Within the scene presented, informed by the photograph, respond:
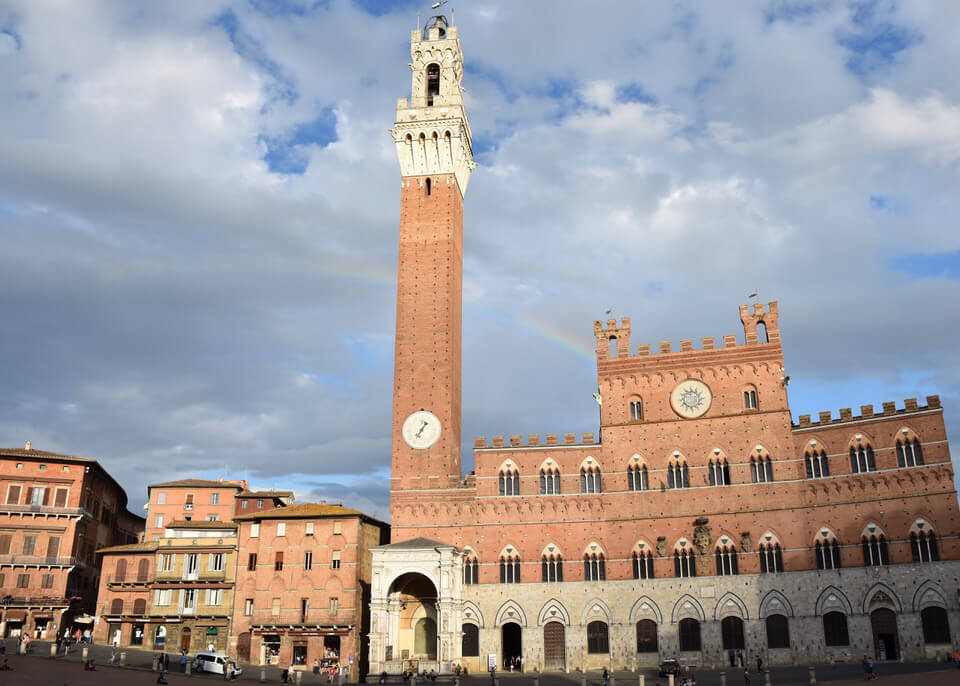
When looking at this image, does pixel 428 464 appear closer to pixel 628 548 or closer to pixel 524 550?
pixel 524 550

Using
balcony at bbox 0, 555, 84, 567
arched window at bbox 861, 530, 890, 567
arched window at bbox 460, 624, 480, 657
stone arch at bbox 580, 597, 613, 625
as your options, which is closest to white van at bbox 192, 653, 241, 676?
arched window at bbox 460, 624, 480, 657

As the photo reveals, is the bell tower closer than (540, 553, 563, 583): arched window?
No

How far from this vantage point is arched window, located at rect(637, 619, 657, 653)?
5091cm

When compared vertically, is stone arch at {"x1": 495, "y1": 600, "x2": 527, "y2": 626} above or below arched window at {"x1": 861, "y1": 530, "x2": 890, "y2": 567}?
below

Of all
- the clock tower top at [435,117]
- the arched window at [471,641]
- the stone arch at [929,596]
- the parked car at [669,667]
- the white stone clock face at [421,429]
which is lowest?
the parked car at [669,667]

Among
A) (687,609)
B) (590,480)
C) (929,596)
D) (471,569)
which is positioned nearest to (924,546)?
(929,596)

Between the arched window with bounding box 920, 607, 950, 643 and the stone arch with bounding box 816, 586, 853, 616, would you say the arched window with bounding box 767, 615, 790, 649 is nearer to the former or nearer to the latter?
the stone arch with bounding box 816, 586, 853, 616

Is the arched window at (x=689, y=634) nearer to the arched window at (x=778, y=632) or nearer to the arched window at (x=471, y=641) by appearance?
the arched window at (x=778, y=632)

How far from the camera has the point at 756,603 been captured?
1971 inches

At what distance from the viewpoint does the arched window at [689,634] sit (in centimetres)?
5044

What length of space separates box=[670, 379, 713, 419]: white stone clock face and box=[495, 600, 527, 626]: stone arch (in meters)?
17.1

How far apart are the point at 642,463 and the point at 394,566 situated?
18.1 meters

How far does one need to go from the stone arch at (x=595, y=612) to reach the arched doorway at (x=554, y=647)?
5.37ft

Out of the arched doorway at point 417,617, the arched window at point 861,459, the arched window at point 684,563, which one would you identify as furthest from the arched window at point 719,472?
the arched doorway at point 417,617
